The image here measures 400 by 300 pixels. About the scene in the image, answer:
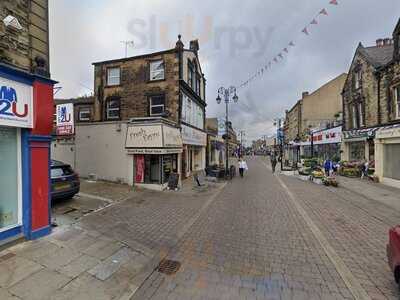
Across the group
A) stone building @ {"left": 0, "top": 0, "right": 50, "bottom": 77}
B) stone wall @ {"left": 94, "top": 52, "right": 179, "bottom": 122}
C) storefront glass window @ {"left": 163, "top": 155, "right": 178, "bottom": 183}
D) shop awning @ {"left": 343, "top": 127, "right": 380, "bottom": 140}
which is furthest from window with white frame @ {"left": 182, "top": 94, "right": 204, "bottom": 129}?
shop awning @ {"left": 343, "top": 127, "right": 380, "bottom": 140}

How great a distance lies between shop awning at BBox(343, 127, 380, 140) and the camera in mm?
15806

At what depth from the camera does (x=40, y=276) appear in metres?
3.68

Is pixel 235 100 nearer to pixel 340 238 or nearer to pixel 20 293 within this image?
pixel 340 238

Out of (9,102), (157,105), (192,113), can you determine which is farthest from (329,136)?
(9,102)

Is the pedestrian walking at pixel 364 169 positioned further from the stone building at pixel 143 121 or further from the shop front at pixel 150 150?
the shop front at pixel 150 150

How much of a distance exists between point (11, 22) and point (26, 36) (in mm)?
360

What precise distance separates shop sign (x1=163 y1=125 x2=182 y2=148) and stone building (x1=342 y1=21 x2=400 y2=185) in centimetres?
1271

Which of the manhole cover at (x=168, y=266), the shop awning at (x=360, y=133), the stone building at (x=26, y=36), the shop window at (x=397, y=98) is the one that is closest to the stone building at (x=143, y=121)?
the stone building at (x=26, y=36)

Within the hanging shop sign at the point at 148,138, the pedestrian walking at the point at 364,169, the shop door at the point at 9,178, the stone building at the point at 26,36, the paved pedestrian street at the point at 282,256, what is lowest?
the paved pedestrian street at the point at 282,256

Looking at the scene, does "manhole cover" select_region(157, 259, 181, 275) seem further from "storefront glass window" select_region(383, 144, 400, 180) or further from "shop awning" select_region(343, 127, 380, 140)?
"shop awning" select_region(343, 127, 380, 140)

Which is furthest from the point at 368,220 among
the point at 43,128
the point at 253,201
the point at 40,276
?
the point at 43,128

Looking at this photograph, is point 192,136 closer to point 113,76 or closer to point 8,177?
point 113,76

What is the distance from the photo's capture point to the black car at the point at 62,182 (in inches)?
303

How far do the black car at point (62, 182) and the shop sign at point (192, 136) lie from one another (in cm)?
863
